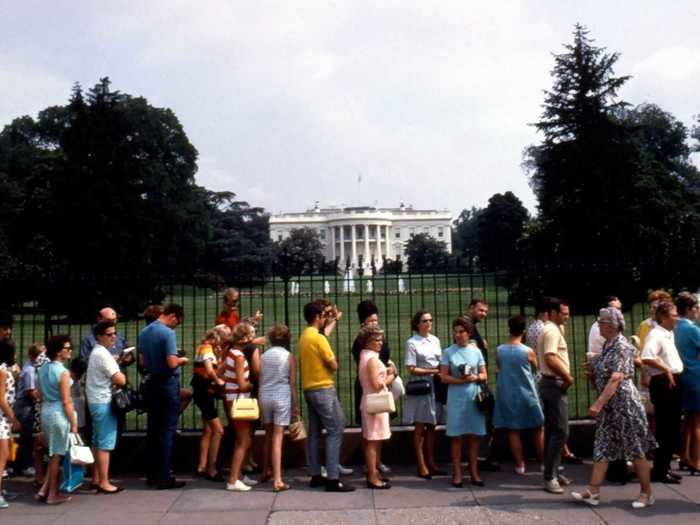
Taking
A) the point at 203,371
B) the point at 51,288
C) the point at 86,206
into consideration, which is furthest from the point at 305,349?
the point at 86,206

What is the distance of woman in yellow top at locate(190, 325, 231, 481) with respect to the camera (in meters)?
8.04

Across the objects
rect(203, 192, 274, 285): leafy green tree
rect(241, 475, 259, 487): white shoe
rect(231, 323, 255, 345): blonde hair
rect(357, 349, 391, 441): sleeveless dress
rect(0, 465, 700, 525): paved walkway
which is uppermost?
rect(203, 192, 274, 285): leafy green tree

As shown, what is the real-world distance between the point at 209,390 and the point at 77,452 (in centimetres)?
136

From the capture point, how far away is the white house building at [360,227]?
11225 cm

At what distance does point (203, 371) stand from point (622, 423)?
393cm

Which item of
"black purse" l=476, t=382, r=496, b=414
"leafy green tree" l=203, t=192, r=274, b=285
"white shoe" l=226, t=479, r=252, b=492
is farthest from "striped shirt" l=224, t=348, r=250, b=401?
"leafy green tree" l=203, t=192, r=274, b=285

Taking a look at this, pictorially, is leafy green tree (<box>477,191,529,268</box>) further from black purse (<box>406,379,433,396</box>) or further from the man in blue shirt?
the man in blue shirt

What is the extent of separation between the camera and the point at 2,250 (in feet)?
124

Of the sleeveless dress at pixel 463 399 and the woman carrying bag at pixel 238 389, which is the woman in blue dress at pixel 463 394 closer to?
the sleeveless dress at pixel 463 399

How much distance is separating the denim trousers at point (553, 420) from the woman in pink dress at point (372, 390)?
1473 mm

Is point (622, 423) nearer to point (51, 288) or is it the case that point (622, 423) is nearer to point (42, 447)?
point (42, 447)

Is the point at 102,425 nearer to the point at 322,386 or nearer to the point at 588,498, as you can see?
the point at 322,386

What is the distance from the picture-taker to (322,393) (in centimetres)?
763

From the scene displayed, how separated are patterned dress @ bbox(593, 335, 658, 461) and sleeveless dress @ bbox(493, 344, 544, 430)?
112cm
